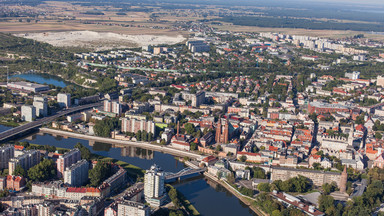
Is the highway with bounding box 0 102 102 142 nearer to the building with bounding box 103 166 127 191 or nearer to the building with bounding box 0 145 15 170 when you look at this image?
the building with bounding box 0 145 15 170

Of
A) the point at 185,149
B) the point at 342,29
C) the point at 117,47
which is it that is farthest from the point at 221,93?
the point at 342,29

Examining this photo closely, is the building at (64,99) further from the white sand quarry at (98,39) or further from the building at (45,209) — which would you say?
the white sand quarry at (98,39)

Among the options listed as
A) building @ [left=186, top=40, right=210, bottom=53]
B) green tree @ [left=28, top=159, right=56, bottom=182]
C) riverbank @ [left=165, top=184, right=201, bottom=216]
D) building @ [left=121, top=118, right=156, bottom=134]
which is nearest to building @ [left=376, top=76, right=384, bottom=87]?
building @ [left=186, top=40, right=210, bottom=53]

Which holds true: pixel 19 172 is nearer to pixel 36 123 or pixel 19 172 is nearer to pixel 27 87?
pixel 36 123

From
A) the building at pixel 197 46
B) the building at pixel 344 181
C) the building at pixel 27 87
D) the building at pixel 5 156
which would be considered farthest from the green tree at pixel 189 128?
the building at pixel 197 46

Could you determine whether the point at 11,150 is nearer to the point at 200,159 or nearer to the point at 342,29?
the point at 200,159

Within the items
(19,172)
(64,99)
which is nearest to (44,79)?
(64,99)
